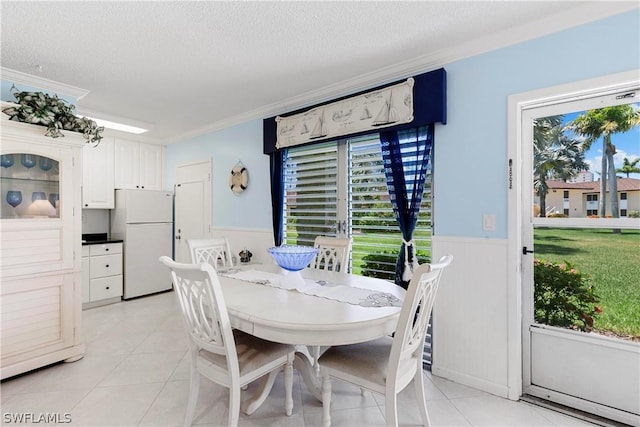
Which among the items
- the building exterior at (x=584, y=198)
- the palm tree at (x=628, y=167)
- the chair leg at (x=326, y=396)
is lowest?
the chair leg at (x=326, y=396)

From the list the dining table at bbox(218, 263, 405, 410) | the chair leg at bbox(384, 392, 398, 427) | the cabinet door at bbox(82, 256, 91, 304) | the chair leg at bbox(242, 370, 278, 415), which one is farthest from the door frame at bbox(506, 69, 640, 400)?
the cabinet door at bbox(82, 256, 91, 304)

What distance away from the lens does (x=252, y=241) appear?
3.88 m

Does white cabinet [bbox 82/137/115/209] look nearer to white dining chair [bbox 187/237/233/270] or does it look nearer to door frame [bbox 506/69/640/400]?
white dining chair [bbox 187/237/233/270]

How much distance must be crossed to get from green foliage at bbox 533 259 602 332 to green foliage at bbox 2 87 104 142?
368 centimetres

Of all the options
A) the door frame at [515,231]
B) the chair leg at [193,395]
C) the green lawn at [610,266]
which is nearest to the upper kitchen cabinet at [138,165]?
the chair leg at [193,395]

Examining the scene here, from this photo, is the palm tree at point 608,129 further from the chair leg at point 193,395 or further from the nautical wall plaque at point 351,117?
the chair leg at point 193,395

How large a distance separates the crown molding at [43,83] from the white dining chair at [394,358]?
326 cm

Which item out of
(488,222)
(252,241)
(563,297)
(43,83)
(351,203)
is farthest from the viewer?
(252,241)

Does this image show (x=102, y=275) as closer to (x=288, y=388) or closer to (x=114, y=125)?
(x=114, y=125)

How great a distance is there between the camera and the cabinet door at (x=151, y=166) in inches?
193

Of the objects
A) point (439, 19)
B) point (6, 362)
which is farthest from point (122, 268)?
point (439, 19)

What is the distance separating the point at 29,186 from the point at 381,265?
9.74 feet

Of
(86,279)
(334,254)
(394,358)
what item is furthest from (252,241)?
(394,358)

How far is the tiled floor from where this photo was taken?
1.90m
